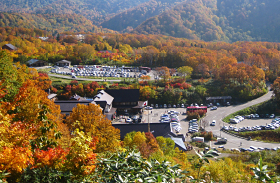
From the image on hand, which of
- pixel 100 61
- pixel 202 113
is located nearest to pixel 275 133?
pixel 202 113

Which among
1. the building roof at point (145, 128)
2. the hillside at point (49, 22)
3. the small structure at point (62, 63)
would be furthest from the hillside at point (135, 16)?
the building roof at point (145, 128)

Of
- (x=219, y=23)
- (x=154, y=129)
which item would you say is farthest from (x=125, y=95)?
(x=219, y=23)

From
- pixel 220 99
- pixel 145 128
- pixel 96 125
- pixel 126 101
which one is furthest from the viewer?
pixel 220 99

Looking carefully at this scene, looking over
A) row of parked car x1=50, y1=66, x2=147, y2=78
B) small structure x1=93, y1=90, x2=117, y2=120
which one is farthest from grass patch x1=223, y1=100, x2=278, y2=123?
row of parked car x1=50, y1=66, x2=147, y2=78

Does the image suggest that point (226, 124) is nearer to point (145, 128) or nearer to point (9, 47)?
point (145, 128)

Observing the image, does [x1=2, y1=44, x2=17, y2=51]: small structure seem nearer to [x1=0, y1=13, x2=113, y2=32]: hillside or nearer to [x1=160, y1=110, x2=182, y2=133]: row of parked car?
[x1=160, y1=110, x2=182, y2=133]: row of parked car

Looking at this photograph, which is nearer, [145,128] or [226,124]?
[145,128]

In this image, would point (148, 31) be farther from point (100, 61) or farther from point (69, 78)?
point (69, 78)

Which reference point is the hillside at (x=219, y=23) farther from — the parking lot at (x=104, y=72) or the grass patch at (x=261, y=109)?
the grass patch at (x=261, y=109)
